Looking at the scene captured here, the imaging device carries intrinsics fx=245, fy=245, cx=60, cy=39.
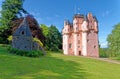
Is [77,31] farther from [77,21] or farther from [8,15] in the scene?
[8,15]

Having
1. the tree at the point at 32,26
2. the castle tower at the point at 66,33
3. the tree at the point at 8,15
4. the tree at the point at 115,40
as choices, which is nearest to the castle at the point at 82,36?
the castle tower at the point at 66,33

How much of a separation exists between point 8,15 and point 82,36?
68.2 ft

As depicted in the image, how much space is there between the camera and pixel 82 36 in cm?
6769

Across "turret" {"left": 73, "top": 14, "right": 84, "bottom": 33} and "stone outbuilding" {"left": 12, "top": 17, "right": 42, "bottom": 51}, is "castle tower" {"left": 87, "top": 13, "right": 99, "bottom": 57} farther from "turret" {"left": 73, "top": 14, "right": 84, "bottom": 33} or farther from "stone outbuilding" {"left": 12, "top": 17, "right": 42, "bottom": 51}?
"stone outbuilding" {"left": 12, "top": 17, "right": 42, "bottom": 51}

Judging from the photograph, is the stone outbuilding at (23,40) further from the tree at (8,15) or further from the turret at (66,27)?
the turret at (66,27)

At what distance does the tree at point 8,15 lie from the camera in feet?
200

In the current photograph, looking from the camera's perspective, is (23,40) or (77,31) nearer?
(23,40)

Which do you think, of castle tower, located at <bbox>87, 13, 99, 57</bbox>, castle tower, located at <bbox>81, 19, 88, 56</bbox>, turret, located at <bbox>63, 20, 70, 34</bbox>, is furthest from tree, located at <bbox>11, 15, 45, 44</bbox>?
turret, located at <bbox>63, 20, 70, 34</bbox>

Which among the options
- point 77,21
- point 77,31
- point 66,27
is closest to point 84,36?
point 77,31

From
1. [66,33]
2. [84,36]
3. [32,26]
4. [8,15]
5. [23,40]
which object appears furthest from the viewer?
[66,33]

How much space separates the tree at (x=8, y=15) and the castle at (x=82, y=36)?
16932mm

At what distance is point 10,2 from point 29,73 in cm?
4139

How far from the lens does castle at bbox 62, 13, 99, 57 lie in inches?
2618

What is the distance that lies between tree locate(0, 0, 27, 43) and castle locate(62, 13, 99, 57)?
16.9 m
